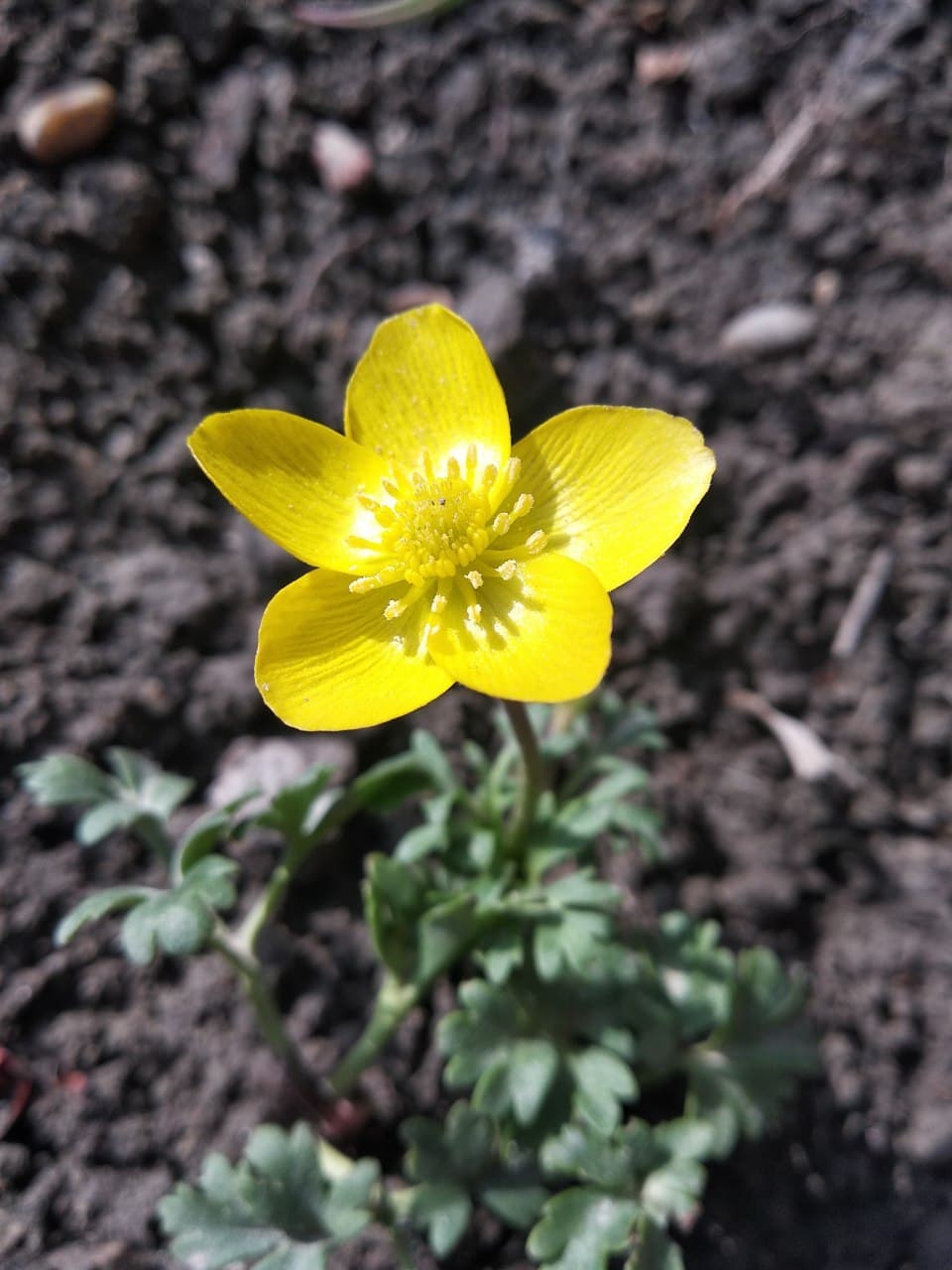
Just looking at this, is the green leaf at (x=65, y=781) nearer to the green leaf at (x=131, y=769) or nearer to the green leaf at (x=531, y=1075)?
the green leaf at (x=131, y=769)

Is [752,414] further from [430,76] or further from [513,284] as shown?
[430,76]

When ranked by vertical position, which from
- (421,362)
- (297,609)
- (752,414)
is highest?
(421,362)

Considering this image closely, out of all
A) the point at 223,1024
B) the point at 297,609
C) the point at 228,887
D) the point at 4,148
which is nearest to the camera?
the point at 297,609

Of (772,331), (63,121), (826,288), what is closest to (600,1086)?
(772,331)

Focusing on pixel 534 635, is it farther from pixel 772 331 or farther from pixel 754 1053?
pixel 772 331

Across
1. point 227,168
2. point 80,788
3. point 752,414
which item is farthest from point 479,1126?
point 227,168

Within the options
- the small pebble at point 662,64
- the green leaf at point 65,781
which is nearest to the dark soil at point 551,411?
the small pebble at point 662,64
